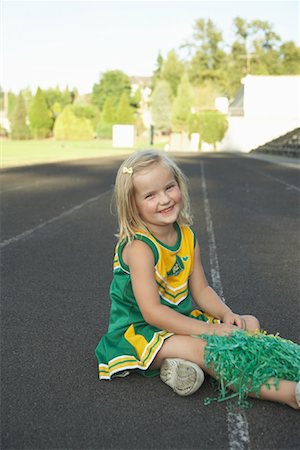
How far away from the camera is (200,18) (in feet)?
315

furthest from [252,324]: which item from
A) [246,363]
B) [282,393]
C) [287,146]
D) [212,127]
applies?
[212,127]

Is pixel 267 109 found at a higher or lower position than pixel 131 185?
higher

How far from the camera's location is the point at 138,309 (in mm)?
3508

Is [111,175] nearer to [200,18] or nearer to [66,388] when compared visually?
[66,388]

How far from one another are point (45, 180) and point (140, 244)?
1467cm

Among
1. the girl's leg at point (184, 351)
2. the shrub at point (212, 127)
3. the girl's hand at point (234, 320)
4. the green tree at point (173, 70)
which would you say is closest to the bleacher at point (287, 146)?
the shrub at point (212, 127)

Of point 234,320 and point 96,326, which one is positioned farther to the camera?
point 96,326

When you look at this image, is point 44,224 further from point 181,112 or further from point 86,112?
point 86,112

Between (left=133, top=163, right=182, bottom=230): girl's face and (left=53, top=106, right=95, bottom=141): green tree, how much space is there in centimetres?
6086

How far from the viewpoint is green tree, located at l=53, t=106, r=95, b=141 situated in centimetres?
6344

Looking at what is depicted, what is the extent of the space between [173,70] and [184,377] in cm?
10260

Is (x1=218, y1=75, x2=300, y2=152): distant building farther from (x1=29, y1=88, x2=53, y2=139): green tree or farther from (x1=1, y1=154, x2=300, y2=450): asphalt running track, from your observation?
(x1=1, y1=154, x2=300, y2=450): asphalt running track

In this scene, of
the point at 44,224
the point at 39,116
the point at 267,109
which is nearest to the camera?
the point at 44,224

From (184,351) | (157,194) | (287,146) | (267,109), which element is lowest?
(287,146)
